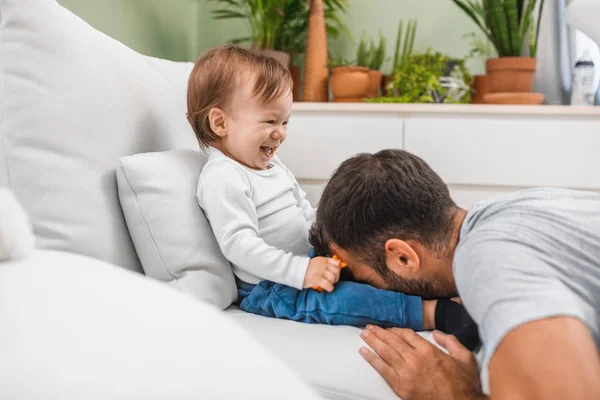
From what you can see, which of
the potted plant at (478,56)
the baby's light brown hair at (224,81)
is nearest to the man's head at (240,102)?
the baby's light brown hair at (224,81)

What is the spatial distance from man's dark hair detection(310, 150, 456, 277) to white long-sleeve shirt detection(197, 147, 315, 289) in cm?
14

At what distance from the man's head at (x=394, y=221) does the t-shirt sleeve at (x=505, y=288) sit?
18 centimetres

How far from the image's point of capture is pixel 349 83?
2.58 meters

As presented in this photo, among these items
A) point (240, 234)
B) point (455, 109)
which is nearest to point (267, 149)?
point (240, 234)

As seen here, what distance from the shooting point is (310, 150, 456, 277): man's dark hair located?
94 cm

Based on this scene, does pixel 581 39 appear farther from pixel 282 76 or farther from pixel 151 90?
pixel 151 90

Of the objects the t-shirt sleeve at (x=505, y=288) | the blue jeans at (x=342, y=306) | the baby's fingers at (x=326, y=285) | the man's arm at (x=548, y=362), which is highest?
the t-shirt sleeve at (x=505, y=288)

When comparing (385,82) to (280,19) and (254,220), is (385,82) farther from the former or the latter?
(254,220)

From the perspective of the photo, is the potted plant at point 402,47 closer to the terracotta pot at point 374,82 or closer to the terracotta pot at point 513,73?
the terracotta pot at point 374,82

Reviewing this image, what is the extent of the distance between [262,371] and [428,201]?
23.4 inches

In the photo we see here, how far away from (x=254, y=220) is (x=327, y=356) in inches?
14.4

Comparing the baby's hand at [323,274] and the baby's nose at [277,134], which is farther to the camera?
the baby's nose at [277,134]

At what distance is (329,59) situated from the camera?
9.32 ft

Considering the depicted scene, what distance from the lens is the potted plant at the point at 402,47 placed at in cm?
274
